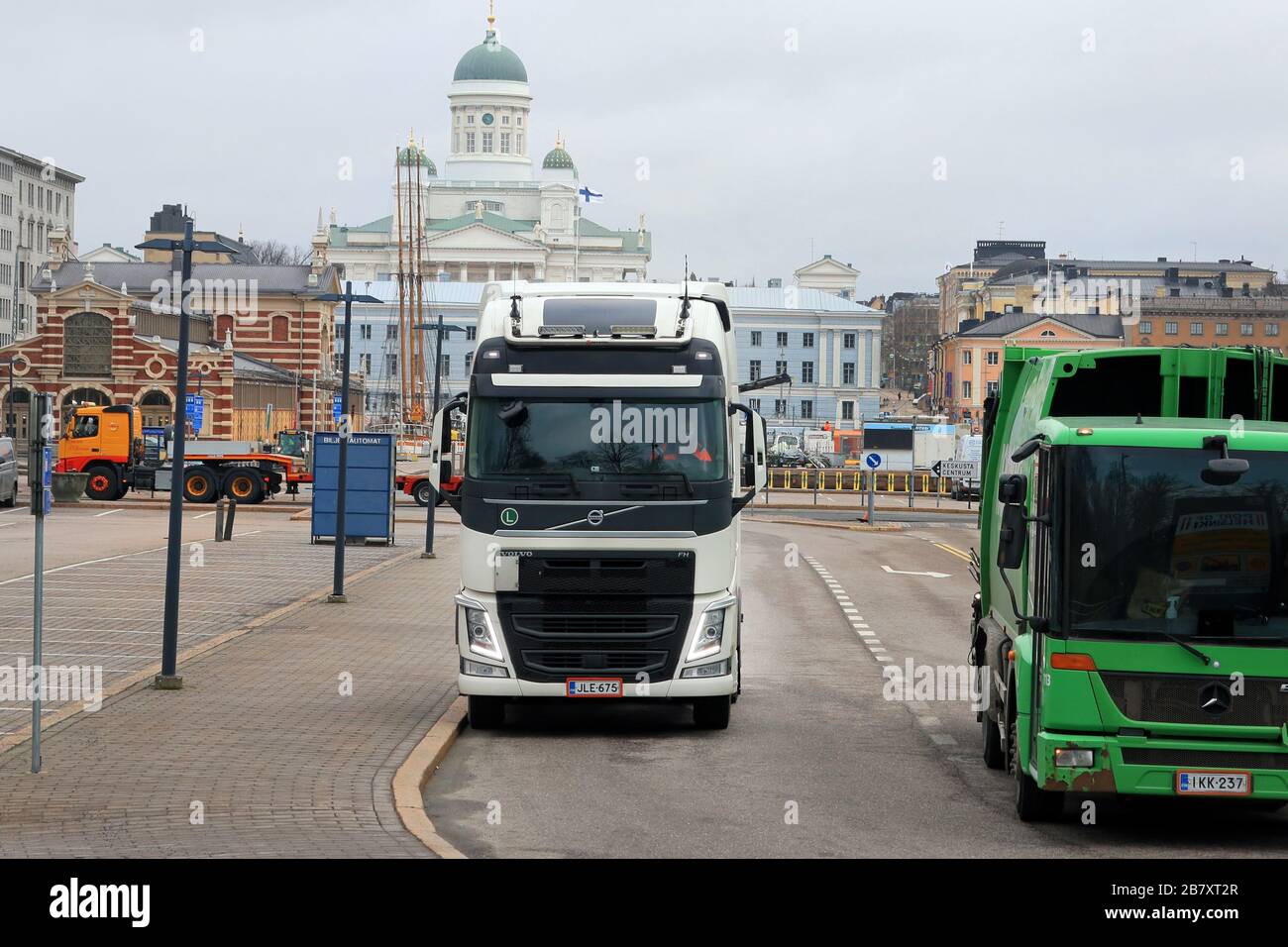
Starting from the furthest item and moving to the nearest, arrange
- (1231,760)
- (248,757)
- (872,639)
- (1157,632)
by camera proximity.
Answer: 1. (872,639)
2. (248,757)
3. (1157,632)
4. (1231,760)

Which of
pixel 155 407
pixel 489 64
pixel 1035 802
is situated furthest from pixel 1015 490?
pixel 489 64

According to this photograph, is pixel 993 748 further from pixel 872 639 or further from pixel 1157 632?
pixel 872 639

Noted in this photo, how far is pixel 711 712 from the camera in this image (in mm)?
15000

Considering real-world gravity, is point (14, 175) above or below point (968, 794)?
above

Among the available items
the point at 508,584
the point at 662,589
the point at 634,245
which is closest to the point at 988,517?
the point at 662,589

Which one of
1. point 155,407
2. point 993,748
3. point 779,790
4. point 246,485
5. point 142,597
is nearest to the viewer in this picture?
point 779,790

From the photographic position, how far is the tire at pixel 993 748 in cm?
1338

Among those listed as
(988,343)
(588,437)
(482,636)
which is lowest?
(482,636)

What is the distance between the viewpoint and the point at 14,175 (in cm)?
14450

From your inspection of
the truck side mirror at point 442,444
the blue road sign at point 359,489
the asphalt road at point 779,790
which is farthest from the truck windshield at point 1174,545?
the blue road sign at point 359,489

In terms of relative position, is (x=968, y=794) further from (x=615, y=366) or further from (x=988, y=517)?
(x=615, y=366)

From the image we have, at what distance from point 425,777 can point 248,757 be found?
1237mm
